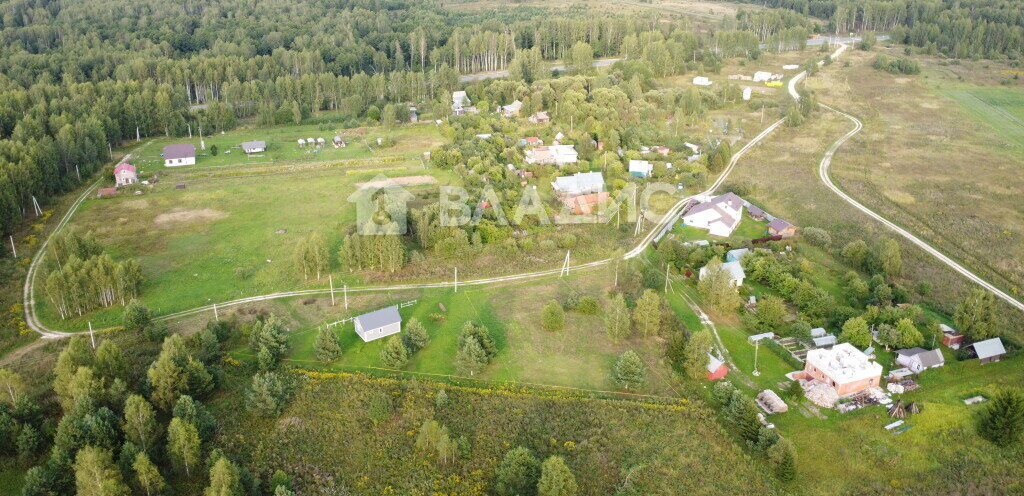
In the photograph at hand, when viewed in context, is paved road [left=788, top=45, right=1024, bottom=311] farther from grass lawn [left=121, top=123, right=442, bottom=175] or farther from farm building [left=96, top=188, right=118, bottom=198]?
farm building [left=96, top=188, right=118, bottom=198]

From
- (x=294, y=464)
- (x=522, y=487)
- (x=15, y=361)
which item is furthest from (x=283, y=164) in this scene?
(x=522, y=487)

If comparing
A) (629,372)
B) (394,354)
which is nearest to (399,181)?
(394,354)

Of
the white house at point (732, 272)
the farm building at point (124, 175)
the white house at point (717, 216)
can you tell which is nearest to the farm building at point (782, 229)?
the white house at point (717, 216)

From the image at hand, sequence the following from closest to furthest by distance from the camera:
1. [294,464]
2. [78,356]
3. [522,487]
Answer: [522,487], [294,464], [78,356]

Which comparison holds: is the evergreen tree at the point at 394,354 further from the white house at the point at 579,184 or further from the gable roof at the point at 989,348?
the gable roof at the point at 989,348

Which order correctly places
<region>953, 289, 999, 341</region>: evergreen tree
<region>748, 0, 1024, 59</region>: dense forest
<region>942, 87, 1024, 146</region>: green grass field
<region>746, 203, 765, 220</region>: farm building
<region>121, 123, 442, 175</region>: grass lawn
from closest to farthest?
<region>953, 289, 999, 341</region>: evergreen tree, <region>746, 203, 765, 220</region>: farm building, <region>121, 123, 442, 175</region>: grass lawn, <region>942, 87, 1024, 146</region>: green grass field, <region>748, 0, 1024, 59</region>: dense forest

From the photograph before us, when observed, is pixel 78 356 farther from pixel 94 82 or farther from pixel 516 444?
pixel 94 82

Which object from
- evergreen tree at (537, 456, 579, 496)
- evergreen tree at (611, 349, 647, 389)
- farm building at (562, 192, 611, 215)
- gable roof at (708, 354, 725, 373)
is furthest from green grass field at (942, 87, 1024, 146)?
evergreen tree at (537, 456, 579, 496)
